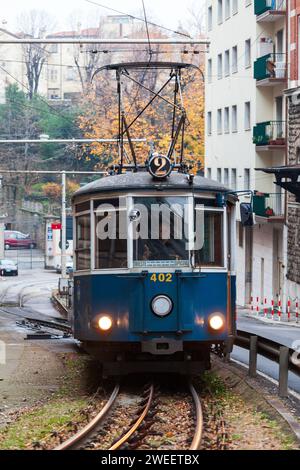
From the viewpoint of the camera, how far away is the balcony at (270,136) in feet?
162

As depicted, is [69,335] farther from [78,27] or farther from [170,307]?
[78,27]

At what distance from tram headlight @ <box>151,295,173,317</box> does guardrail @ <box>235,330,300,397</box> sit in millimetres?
1583

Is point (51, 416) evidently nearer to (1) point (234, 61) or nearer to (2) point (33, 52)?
(1) point (234, 61)

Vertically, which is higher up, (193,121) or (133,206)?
(193,121)

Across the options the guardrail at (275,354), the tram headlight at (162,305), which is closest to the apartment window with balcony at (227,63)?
the guardrail at (275,354)

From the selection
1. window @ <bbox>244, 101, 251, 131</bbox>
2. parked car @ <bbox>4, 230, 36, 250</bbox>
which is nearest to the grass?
window @ <bbox>244, 101, 251, 131</bbox>

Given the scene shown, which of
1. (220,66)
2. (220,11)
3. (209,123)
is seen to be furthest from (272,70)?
(209,123)

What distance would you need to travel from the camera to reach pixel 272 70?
162ft

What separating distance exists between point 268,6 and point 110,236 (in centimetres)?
3562

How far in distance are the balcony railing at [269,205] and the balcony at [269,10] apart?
750cm

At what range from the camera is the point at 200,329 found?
51.8 ft

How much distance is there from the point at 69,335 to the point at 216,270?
12.0 metres

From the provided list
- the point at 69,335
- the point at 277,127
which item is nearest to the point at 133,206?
the point at 69,335

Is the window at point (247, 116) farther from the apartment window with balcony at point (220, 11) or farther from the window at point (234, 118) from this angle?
the apartment window with balcony at point (220, 11)
